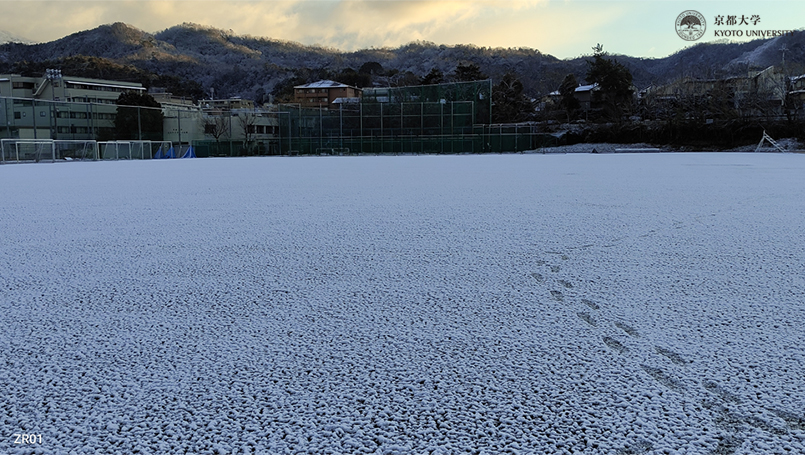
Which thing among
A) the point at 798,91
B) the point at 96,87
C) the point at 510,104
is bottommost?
the point at 798,91

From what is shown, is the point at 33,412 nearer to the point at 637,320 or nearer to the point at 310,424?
the point at 310,424

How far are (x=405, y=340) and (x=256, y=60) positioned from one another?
108m

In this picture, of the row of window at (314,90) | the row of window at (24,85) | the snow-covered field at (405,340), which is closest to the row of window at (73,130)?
the snow-covered field at (405,340)

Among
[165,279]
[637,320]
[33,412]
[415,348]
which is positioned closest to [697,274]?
[637,320]

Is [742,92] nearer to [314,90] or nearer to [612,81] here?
[612,81]

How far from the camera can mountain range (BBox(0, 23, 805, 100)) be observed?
71.9 metres

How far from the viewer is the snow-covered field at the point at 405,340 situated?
109 cm

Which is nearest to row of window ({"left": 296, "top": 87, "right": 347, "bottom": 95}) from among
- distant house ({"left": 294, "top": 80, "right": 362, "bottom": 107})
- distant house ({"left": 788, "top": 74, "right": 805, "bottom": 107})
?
distant house ({"left": 294, "top": 80, "right": 362, "bottom": 107})

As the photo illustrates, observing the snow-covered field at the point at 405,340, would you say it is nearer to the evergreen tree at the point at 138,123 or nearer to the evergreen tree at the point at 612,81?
the evergreen tree at the point at 138,123

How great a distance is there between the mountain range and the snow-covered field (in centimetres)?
5872

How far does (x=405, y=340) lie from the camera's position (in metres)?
1.56

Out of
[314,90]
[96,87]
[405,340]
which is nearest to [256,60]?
[314,90]

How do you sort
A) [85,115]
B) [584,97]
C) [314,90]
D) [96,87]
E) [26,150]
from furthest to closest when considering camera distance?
[314,90]
[96,87]
[584,97]
[85,115]
[26,150]

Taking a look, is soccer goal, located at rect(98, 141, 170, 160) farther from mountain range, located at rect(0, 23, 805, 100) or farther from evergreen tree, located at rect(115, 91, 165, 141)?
mountain range, located at rect(0, 23, 805, 100)
